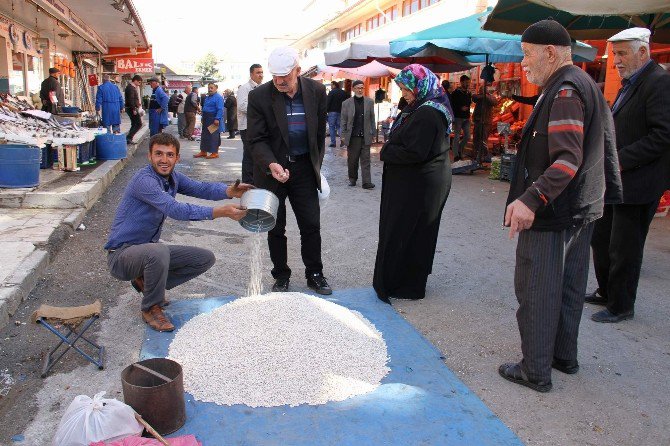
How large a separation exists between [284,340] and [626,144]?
275 centimetres

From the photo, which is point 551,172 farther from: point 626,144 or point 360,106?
point 360,106

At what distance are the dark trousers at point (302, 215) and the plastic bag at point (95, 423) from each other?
2.15 metres

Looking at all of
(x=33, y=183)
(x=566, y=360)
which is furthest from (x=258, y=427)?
(x=33, y=183)

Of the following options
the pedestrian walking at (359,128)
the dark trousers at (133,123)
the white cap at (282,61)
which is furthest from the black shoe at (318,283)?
the dark trousers at (133,123)

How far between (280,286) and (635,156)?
276 cm

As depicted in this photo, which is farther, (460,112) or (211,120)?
(211,120)

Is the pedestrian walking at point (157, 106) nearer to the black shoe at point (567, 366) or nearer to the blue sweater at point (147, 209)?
the blue sweater at point (147, 209)

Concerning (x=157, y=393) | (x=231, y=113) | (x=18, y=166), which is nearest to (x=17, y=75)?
(x=231, y=113)

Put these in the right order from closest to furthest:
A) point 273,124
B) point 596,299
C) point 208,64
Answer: point 273,124 → point 596,299 → point 208,64

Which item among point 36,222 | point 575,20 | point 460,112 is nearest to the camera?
point 36,222

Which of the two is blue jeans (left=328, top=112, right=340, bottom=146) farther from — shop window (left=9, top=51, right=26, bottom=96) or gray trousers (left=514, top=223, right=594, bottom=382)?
gray trousers (left=514, top=223, right=594, bottom=382)

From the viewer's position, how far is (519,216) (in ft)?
8.85

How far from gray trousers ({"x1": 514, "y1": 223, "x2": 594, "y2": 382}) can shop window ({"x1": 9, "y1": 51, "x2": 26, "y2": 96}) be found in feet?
42.1

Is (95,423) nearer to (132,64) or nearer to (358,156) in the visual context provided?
(358,156)
